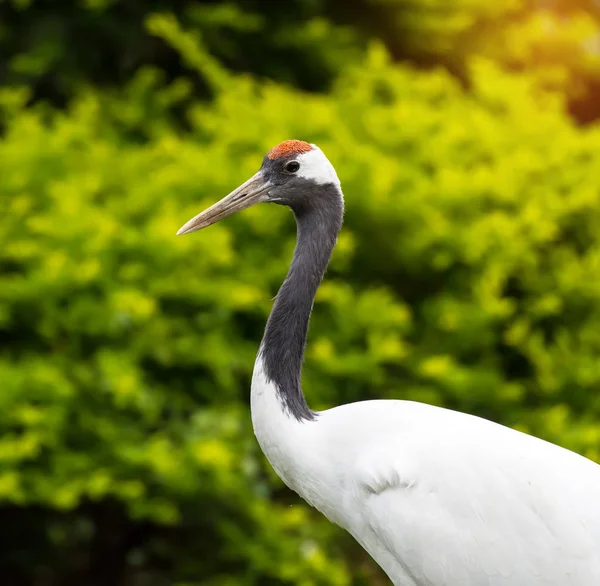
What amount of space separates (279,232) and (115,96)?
108 inches

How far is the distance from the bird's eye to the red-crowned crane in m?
0.39

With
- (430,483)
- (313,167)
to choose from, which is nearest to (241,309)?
(313,167)

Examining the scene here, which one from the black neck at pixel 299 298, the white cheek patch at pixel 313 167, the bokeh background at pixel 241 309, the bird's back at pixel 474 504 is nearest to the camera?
the bird's back at pixel 474 504

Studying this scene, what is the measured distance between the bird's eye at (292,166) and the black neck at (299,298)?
0.29ft

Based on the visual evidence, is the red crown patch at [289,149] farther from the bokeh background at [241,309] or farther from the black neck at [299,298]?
the bokeh background at [241,309]

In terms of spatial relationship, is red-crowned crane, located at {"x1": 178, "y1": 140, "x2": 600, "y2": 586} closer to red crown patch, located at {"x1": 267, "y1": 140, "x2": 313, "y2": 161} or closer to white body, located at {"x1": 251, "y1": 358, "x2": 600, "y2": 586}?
white body, located at {"x1": 251, "y1": 358, "x2": 600, "y2": 586}

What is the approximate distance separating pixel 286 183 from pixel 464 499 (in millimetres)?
1109

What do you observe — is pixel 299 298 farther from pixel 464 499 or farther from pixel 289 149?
pixel 464 499

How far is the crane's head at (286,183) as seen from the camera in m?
3.09

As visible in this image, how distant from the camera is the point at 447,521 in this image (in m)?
2.79

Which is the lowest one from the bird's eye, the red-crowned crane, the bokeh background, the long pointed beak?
the bokeh background

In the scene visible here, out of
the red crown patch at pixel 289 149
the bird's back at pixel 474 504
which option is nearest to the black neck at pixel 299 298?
the red crown patch at pixel 289 149

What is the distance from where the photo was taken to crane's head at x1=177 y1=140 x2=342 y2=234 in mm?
3094

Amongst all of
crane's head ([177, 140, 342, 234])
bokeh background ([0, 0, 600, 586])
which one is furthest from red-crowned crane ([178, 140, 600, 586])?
bokeh background ([0, 0, 600, 586])
